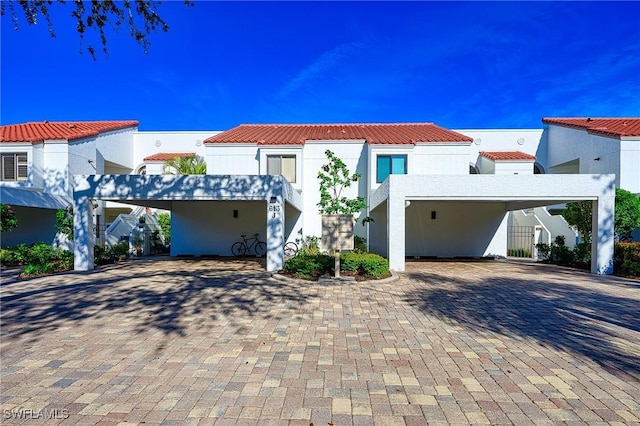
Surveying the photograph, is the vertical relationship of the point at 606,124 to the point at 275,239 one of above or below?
above

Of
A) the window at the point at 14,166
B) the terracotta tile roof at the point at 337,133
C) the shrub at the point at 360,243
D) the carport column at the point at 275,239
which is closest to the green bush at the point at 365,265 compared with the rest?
the carport column at the point at 275,239

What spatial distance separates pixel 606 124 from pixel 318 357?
982 inches

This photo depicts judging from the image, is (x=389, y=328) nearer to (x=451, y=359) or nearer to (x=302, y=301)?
(x=451, y=359)

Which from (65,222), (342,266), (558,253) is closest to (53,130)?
(65,222)

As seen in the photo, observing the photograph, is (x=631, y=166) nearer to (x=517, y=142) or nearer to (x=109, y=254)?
(x=517, y=142)

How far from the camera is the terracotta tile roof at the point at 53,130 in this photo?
1724cm

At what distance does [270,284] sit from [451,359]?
18.7 ft

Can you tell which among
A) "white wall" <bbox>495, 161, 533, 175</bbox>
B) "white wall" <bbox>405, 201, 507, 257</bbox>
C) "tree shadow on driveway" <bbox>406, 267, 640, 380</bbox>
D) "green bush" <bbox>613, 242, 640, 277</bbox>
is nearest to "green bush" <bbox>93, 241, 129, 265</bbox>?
"tree shadow on driveway" <bbox>406, 267, 640, 380</bbox>

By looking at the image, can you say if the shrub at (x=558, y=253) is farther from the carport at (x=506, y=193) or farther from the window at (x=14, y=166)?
the window at (x=14, y=166)

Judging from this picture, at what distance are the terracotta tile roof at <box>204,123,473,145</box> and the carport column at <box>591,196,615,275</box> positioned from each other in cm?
680

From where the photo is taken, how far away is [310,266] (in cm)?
988

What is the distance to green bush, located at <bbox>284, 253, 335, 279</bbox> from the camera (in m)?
9.83

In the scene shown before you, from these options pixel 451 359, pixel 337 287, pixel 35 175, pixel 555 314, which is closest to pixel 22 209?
pixel 35 175

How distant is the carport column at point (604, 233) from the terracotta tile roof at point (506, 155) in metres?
8.14
